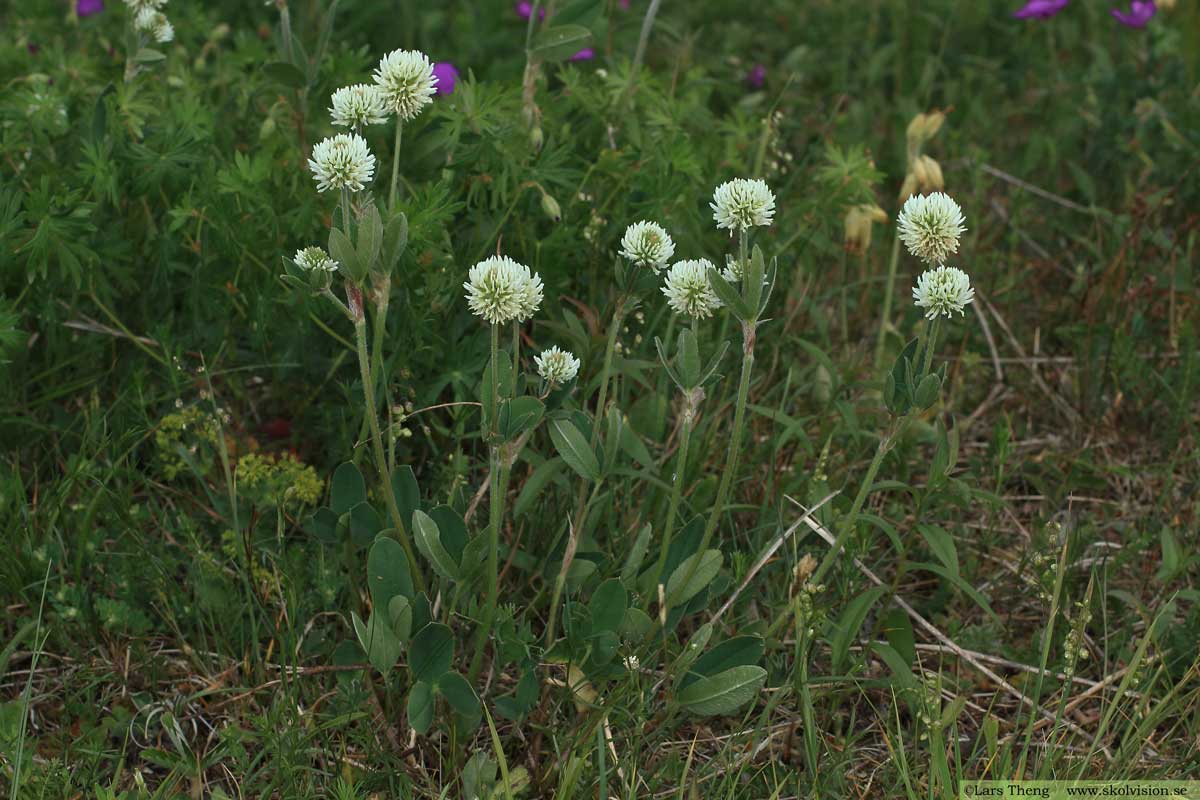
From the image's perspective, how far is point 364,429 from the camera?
85.7 inches

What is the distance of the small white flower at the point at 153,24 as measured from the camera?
2.52 meters

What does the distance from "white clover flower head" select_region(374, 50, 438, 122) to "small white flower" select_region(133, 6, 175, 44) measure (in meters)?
0.88

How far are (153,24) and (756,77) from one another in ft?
6.06

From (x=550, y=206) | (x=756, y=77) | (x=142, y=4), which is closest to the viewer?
(x=550, y=206)

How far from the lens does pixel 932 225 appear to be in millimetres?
1781

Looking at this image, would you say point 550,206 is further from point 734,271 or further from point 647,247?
point 734,271

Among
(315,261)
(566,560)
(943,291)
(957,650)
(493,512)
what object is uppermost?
(943,291)

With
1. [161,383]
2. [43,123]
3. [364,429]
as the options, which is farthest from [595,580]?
[43,123]

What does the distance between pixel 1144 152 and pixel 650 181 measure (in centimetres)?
171

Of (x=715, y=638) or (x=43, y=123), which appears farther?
(x=43, y=123)

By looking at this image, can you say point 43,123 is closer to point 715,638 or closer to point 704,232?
point 704,232

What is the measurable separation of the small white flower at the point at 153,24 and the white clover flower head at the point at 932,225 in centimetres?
157

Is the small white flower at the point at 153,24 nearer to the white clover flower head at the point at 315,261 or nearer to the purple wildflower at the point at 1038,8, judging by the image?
the white clover flower head at the point at 315,261

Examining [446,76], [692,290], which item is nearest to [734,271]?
[692,290]
